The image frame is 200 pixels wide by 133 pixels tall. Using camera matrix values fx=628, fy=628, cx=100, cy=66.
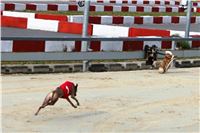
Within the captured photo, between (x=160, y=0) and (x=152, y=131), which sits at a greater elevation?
(x=160, y=0)

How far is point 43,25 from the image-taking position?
692 inches

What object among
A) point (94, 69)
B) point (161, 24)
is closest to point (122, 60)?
point (94, 69)

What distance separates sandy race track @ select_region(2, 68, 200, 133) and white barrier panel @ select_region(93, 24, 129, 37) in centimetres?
510

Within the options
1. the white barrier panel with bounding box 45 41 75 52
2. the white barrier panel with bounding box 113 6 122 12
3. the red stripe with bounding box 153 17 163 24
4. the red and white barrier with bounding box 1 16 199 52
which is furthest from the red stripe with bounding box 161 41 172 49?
the white barrier panel with bounding box 113 6 122 12

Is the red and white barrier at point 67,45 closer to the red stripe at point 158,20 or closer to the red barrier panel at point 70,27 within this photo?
the red barrier panel at point 70,27

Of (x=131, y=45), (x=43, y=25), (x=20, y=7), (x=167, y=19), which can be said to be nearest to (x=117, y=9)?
(x=167, y=19)

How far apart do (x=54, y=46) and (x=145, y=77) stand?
1.62 metres

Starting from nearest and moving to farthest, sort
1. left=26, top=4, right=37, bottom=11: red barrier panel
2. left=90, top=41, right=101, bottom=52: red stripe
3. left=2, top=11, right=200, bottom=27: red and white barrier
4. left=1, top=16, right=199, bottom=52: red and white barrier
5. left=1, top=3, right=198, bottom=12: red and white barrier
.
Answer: left=1, top=16, right=199, bottom=52: red and white barrier < left=90, top=41, right=101, bottom=52: red stripe < left=2, top=11, right=200, bottom=27: red and white barrier < left=1, top=3, right=198, bottom=12: red and white barrier < left=26, top=4, right=37, bottom=11: red barrier panel

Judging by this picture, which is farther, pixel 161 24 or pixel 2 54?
pixel 161 24

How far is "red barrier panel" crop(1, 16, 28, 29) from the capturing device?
17891mm

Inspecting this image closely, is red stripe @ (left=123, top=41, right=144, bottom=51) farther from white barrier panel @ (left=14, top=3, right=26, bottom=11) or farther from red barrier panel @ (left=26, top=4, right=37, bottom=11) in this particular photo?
red barrier panel @ (left=26, top=4, right=37, bottom=11)

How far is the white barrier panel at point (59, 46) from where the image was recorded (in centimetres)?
1032

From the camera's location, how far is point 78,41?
10812 mm

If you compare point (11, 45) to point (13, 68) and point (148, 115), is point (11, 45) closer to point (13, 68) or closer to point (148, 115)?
point (13, 68)
